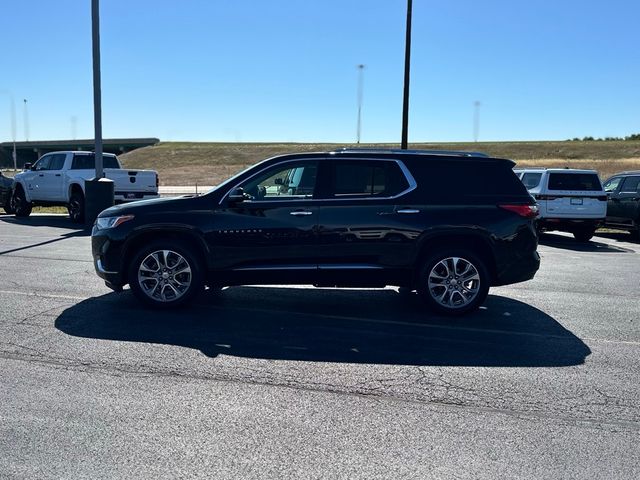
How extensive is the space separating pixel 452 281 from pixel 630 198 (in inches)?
444

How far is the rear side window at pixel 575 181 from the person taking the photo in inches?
619

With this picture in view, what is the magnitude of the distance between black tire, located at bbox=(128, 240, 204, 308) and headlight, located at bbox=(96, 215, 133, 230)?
39 cm

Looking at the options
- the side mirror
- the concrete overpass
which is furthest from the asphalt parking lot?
the concrete overpass

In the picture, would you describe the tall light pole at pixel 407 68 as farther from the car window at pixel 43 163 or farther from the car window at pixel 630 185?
the car window at pixel 43 163

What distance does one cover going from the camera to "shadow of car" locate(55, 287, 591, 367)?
5652mm

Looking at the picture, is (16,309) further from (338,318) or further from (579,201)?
(579,201)

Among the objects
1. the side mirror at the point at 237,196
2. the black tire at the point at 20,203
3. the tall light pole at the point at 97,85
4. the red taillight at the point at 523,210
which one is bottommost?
the black tire at the point at 20,203

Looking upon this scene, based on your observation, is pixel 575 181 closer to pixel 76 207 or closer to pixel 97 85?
pixel 97 85

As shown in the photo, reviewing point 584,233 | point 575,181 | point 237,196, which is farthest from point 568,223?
point 237,196

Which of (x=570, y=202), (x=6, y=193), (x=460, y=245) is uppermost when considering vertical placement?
(x=570, y=202)

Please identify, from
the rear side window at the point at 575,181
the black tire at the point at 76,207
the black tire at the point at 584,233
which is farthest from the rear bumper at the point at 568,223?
the black tire at the point at 76,207

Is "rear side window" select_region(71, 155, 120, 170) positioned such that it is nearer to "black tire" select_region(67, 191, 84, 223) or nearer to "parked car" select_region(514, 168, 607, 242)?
"black tire" select_region(67, 191, 84, 223)

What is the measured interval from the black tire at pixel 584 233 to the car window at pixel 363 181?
10360 mm

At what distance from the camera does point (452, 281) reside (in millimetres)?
7184
